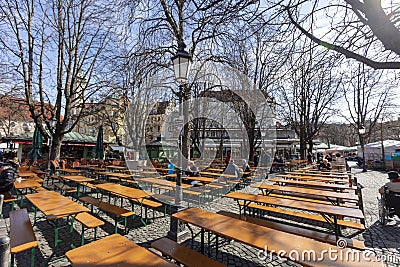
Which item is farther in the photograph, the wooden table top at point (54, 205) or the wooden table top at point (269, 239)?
the wooden table top at point (54, 205)

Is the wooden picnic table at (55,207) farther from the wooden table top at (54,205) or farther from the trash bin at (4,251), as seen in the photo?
the trash bin at (4,251)

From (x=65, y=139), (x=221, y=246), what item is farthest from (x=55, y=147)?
(x=221, y=246)

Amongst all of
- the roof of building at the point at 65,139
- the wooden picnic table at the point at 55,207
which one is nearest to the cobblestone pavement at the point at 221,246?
the wooden picnic table at the point at 55,207

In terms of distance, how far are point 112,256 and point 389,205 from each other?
6.46 m

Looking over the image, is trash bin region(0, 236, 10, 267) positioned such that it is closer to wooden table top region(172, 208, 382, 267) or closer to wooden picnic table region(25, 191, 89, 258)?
wooden picnic table region(25, 191, 89, 258)

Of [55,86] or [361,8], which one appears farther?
[55,86]

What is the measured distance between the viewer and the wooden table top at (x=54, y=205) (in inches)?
145

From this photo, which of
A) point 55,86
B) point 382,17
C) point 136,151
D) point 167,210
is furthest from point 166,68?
point 136,151

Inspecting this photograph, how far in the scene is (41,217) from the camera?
572cm

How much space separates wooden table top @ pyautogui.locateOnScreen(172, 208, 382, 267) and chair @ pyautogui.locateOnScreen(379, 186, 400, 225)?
3.76 meters

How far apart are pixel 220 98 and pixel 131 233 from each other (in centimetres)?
1043

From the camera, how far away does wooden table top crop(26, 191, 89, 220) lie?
3.70 meters

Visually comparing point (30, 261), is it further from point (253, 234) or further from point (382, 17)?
point (382, 17)

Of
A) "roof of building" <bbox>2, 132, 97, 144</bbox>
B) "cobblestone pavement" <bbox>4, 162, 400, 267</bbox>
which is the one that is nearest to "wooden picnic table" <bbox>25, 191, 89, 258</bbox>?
"cobblestone pavement" <bbox>4, 162, 400, 267</bbox>
